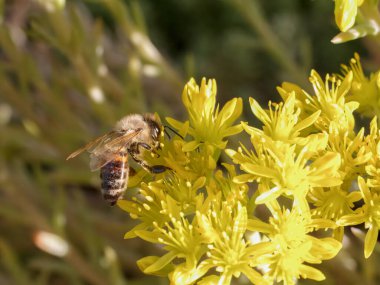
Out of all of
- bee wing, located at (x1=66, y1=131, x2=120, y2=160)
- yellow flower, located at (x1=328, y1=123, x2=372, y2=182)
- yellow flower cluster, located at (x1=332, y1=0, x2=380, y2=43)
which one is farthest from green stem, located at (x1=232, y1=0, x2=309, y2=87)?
yellow flower, located at (x1=328, y1=123, x2=372, y2=182)

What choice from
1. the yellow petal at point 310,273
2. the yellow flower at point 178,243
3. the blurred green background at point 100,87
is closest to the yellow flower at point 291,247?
the yellow petal at point 310,273

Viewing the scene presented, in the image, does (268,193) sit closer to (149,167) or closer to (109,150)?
(149,167)

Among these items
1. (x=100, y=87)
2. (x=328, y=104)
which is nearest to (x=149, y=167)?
(x=328, y=104)

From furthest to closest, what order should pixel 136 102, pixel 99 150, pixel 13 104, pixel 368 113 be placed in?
pixel 13 104 → pixel 136 102 → pixel 99 150 → pixel 368 113

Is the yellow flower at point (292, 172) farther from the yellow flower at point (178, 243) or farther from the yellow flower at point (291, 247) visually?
the yellow flower at point (178, 243)

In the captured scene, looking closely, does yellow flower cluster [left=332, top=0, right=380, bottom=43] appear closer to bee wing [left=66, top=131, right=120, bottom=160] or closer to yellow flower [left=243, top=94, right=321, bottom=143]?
yellow flower [left=243, top=94, right=321, bottom=143]

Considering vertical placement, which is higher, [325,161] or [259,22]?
[259,22]

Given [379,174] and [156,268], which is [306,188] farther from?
[156,268]

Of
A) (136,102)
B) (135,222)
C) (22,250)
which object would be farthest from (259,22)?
(22,250)
